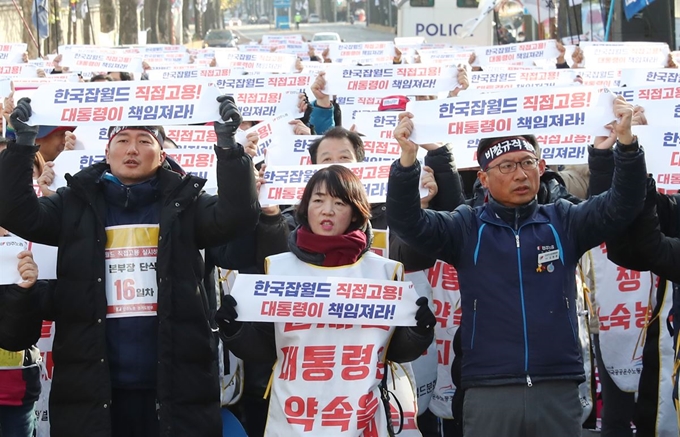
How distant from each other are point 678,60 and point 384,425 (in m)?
8.12

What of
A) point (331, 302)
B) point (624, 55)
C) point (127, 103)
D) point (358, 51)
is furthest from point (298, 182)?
point (358, 51)

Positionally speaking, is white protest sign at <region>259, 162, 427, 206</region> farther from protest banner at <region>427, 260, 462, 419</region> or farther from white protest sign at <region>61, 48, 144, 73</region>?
white protest sign at <region>61, 48, 144, 73</region>

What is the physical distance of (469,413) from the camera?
438cm

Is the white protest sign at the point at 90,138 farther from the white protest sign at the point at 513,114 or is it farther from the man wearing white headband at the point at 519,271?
the man wearing white headband at the point at 519,271

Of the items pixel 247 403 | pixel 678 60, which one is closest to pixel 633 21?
pixel 678 60

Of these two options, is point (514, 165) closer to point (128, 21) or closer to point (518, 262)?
point (518, 262)

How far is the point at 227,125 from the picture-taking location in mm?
4469

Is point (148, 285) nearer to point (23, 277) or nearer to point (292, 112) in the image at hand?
point (23, 277)

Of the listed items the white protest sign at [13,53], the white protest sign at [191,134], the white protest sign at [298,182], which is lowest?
the white protest sign at [298,182]

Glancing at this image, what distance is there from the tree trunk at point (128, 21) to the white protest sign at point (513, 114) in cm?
3086

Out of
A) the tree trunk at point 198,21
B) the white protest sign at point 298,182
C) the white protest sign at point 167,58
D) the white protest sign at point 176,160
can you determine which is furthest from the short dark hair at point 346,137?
the tree trunk at point 198,21

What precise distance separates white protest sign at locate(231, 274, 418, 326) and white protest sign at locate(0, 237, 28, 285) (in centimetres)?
92

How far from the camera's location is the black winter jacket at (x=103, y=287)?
4.38 m

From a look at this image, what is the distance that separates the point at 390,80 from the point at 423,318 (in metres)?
4.65
